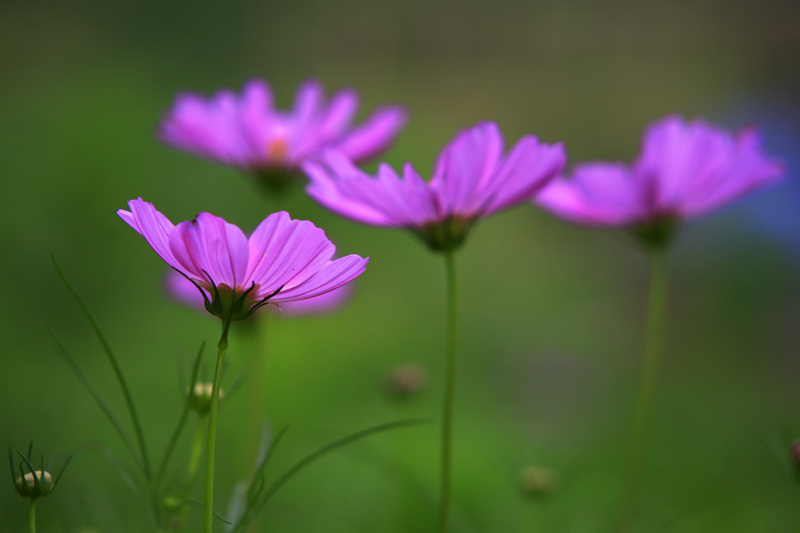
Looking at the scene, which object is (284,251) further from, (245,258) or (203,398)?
(203,398)

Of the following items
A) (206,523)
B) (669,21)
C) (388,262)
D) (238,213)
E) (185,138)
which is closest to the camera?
(206,523)

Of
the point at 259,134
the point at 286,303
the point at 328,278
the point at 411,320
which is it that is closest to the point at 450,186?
the point at 328,278

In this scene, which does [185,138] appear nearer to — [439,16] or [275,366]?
[275,366]

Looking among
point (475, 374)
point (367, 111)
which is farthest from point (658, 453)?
point (367, 111)

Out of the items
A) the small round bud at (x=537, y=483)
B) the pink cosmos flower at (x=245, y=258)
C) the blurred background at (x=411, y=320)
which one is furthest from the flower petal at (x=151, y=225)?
the small round bud at (x=537, y=483)

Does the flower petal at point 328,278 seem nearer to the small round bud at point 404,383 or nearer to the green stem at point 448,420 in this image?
the green stem at point 448,420

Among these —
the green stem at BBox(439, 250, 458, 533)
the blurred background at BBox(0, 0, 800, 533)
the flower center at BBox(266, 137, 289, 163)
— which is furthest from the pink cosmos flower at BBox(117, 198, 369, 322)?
the flower center at BBox(266, 137, 289, 163)
